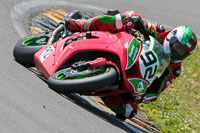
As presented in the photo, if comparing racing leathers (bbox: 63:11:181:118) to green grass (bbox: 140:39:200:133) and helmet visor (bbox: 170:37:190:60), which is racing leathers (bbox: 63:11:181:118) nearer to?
helmet visor (bbox: 170:37:190:60)

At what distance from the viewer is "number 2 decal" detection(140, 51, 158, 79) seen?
5.99 meters

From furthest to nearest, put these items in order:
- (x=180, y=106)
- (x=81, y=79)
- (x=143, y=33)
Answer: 1. (x=180, y=106)
2. (x=143, y=33)
3. (x=81, y=79)

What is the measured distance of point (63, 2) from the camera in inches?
438

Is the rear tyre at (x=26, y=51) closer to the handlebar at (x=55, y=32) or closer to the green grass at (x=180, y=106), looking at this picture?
the handlebar at (x=55, y=32)

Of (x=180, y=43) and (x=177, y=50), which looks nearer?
(x=180, y=43)

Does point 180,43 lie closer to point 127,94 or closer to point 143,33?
point 143,33

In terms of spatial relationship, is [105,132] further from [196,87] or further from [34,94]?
[196,87]

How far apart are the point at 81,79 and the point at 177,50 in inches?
62.7

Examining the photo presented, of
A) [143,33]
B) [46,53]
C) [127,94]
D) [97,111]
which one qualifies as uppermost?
[143,33]

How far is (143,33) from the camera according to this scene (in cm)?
694

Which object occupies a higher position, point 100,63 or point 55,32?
point 100,63

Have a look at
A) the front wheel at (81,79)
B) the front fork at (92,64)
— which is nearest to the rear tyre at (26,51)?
the front wheel at (81,79)

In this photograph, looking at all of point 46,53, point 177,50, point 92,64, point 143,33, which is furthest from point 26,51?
point 177,50

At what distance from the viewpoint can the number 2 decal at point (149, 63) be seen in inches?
236
